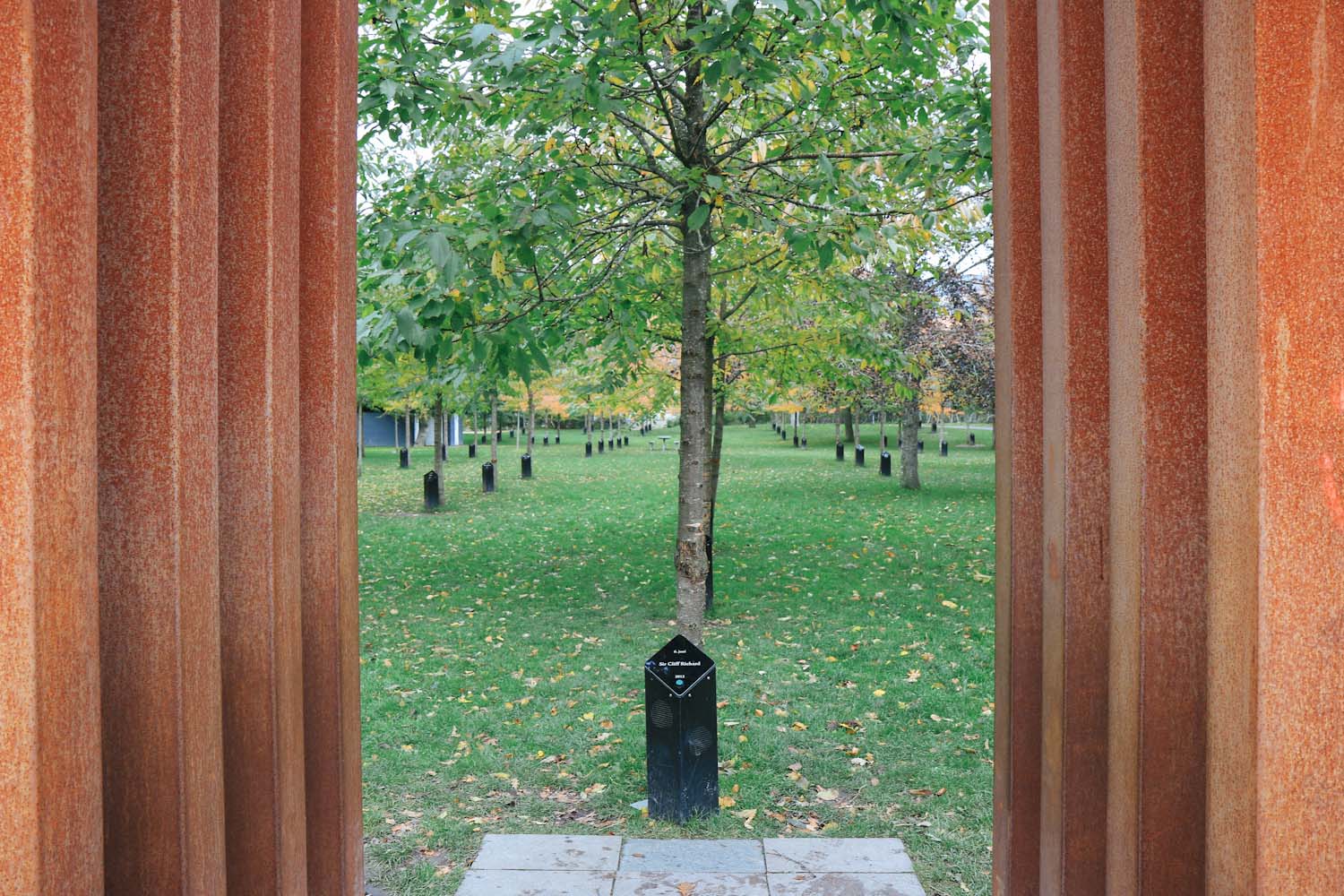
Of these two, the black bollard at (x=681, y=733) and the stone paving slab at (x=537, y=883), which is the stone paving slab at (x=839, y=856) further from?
the stone paving slab at (x=537, y=883)

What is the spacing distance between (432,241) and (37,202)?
2.41 meters

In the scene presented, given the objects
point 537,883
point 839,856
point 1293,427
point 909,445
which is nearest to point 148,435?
point 1293,427

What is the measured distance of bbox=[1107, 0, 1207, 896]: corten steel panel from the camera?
6.63ft

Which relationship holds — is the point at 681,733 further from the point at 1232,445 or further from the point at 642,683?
the point at 1232,445

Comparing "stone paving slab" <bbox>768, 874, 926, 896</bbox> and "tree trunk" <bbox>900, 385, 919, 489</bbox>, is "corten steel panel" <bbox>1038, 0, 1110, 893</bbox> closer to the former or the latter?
"stone paving slab" <bbox>768, 874, 926, 896</bbox>

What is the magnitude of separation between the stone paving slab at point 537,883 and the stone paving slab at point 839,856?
0.79 m

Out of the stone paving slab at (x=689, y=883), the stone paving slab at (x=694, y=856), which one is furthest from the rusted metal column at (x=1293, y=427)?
the stone paving slab at (x=694, y=856)

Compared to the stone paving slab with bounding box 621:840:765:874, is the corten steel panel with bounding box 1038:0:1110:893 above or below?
above

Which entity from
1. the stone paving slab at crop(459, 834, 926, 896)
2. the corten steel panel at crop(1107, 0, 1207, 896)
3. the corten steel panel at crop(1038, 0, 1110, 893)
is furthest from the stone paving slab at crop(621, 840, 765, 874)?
the corten steel panel at crop(1107, 0, 1207, 896)

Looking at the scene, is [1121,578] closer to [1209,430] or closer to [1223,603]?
[1223,603]

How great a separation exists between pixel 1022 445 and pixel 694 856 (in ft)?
9.37

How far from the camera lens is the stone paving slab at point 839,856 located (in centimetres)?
424

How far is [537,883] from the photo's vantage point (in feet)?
13.6

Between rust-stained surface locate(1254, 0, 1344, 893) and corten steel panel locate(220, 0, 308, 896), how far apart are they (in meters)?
2.14
